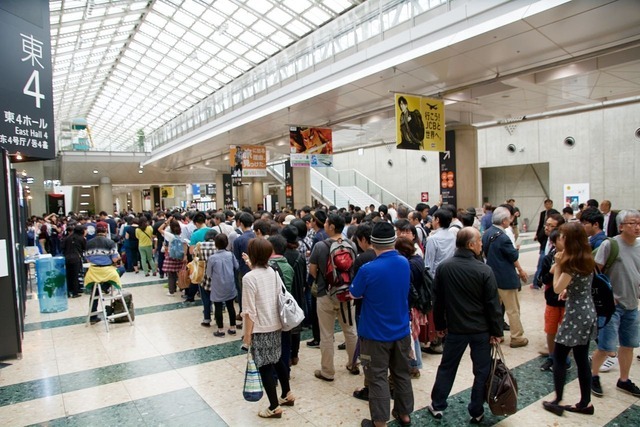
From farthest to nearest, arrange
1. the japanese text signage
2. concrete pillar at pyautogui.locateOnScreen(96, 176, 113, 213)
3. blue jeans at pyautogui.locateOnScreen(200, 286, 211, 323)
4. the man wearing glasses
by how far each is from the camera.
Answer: concrete pillar at pyautogui.locateOnScreen(96, 176, 113, 213) → blue jeans at pyautogui.locateOnScreen(200, 286, 211, 323) → the japanese text signage → the man wearing glasses

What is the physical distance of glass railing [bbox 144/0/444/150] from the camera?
30.0 ft

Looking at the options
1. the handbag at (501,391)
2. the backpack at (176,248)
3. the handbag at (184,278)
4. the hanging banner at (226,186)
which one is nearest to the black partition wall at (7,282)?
the handbag at (184,278)

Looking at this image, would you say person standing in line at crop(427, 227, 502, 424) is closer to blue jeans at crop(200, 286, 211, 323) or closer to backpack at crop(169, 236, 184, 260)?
blue jeans at crop(200, 286, 211, 323)

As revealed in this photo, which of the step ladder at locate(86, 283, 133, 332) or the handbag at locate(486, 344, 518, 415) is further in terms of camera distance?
the step ladder at locate(86, 283, 133, 332)

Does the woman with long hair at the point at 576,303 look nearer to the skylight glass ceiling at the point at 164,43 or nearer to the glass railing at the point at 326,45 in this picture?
the glass railing at the point at 326,45

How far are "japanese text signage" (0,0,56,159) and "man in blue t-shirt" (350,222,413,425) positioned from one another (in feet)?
17.8

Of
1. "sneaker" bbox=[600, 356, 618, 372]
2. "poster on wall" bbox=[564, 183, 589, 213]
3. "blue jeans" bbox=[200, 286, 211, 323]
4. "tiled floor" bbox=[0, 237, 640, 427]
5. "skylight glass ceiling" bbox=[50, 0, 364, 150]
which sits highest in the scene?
"skylight glass ceiling" bbox=[50, 0, 364, 150]

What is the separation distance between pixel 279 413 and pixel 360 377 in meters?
1.14

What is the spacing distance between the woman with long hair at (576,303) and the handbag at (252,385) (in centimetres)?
250

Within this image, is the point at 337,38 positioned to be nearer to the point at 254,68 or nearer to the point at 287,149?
the point at 254,68

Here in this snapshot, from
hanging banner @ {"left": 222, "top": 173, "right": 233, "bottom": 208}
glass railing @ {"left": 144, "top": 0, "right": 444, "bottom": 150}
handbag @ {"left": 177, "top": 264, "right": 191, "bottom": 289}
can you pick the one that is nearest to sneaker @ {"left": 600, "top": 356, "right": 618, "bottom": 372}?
handbag @ {"left": 177, "top": 264, "right": 191, "bottom": 289}

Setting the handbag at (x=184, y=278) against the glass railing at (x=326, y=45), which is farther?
the glass railing at (x=326, y=45)

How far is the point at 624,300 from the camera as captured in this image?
3.73 metres

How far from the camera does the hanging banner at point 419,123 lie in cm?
871
